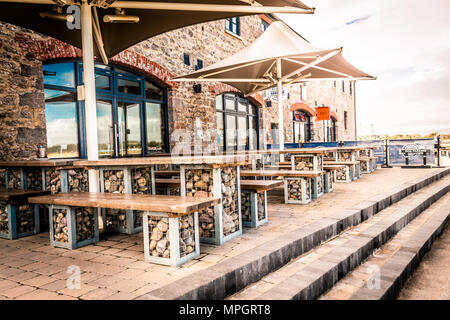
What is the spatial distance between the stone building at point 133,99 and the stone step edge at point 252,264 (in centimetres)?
396

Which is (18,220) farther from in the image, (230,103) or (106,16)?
(230,103)

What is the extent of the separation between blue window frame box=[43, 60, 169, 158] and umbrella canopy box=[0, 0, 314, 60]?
1.30 meters

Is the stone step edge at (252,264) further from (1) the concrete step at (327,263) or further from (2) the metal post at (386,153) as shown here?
(2) the metal post at (386,153)

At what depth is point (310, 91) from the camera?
14867 millimetres

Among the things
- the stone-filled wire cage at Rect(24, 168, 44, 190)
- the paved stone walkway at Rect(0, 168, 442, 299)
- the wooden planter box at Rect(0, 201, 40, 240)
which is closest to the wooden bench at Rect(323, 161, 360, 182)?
the paved stone walkway at Rect(0, 168, 442, 299)

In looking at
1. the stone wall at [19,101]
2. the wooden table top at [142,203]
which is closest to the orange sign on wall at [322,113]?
the stone wall at [19,101]

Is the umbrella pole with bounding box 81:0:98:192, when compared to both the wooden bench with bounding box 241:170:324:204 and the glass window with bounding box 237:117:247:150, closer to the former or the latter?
the wooden bench with bounding box 241:170:324:204

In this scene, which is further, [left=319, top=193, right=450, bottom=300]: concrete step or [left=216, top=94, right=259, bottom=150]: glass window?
[left=216, top=94, right=259, bottom=150]: glass window

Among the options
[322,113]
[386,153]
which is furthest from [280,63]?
[322,113]

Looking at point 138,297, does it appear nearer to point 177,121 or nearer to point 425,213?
point 425,213

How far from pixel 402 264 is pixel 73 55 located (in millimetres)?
5624

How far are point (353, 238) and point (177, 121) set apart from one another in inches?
214

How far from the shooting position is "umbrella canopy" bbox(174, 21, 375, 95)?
5.02 metres
